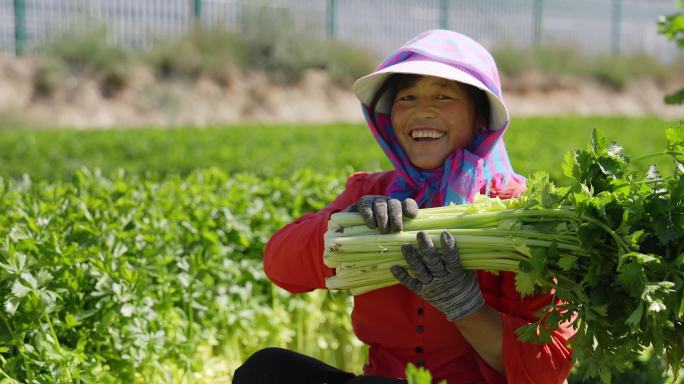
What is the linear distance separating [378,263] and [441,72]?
702 millimetres

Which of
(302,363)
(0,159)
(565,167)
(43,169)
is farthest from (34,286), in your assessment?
(0,159)

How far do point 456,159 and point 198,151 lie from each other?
21.6 feet

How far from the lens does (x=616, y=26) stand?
113ft

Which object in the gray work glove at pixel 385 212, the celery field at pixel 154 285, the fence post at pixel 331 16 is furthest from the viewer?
the fence post at pixel 331 16

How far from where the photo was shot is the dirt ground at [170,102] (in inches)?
693

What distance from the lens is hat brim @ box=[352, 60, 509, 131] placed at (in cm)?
265

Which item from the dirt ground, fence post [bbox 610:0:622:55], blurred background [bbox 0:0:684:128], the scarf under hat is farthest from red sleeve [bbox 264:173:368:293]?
fence post [bbox 610:0:622:55]

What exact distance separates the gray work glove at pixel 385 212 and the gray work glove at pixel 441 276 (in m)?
0.10

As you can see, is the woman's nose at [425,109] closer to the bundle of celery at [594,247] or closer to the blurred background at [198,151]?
the bundle of celery at [594,247]

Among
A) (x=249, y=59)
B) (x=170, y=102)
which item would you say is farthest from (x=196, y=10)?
(x=170, y=102)

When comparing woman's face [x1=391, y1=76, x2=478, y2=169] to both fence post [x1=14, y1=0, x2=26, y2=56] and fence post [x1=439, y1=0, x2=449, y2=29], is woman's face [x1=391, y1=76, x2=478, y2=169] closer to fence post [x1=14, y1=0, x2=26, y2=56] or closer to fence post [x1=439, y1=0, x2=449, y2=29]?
fence post [x1=14, y1=0, x2=26, y2=56]

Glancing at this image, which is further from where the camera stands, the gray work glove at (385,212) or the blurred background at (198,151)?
the blurred background at (198,151)

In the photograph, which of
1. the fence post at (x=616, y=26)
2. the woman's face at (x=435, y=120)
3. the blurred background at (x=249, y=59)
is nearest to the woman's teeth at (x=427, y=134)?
the woman's face at (x=435, y=120)

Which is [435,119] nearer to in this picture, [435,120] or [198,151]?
[435,120]
